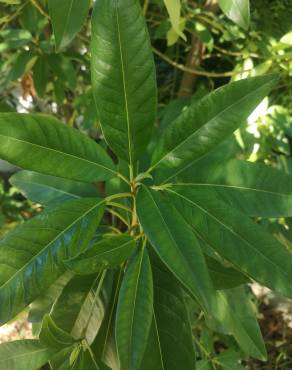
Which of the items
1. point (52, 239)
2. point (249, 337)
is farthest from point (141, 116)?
Answer: point (249, 337)

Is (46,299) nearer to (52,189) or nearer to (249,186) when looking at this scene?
(52,189)

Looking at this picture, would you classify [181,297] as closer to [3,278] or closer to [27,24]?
[3,278]

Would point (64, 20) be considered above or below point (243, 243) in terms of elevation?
above

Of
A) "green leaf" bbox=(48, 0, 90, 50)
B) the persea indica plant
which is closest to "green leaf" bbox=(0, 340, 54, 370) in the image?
the persea indica plant

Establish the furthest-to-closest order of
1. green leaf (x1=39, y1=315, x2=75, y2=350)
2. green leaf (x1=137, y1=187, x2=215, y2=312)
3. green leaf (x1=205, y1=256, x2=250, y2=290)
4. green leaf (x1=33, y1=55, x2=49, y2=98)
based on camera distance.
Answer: green leaf (x1=33, y1=55, x2=49, y2=98), green leaf (x1=205, y1=256, x2=250, y2=290), green leaf (x1=39, y1=315, x2=75, y2=350), green leaf (x1=137, y1=187, x2=215, y2=312)

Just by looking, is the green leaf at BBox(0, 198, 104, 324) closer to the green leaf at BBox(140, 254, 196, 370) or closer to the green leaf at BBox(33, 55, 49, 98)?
the green leaf at BBox(140, 254, 196, 370)

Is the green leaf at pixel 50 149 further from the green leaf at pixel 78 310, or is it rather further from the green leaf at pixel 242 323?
the green leaf at pixel 242 323

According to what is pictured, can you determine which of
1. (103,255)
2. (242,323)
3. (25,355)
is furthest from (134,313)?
(242,323)
